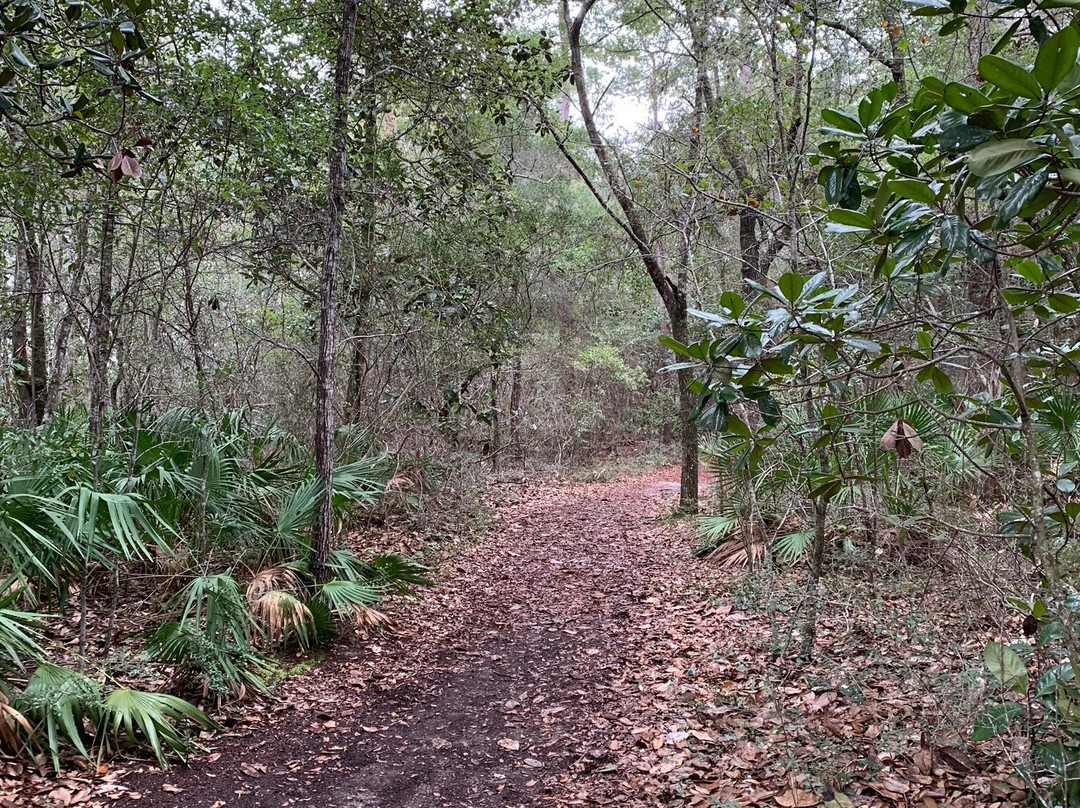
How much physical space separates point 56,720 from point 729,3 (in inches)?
376

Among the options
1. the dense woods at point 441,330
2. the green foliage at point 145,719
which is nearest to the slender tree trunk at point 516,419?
the dense woods at point 441,330

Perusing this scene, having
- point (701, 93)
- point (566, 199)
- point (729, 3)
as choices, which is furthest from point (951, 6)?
point (566, 199)

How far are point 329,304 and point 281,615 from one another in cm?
263

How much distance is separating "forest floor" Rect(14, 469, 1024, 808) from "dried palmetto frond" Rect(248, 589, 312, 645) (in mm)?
343

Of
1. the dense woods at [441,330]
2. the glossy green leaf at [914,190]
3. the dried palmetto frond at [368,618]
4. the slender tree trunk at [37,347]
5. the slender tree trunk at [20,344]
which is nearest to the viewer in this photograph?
the glossy green leaf at [914,190]

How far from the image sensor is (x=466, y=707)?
4.62m

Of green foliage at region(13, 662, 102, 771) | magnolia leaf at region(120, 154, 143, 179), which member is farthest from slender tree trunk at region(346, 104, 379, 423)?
magnolia leaf at region(120, 154, 143, 179)

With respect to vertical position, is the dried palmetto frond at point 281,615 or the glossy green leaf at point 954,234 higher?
the glossy green leaf at point 954,234

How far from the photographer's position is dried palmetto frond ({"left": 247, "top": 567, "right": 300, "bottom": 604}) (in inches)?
202

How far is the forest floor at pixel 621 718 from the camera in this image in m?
3.12

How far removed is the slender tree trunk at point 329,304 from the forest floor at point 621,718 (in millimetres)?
Answer: 991

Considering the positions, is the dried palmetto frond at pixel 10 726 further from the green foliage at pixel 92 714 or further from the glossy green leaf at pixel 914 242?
the glossy green leaf at pixel 914 242

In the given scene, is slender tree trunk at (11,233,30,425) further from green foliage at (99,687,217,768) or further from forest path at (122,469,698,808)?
forest path at (122,469,698,808)

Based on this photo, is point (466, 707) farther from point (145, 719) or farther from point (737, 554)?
point (737, 554)
